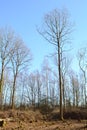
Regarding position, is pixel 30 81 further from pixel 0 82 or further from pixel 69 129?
pixel 69 129

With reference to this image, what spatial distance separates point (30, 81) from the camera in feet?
170

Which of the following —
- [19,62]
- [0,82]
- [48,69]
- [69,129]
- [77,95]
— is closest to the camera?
[69,129]

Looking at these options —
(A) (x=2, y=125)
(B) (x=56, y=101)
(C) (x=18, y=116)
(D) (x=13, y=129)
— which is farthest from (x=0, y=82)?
(B) (x=56, y=101)

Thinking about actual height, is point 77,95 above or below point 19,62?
below

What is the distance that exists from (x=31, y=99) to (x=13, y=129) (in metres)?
36.8

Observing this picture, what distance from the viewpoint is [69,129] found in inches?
490

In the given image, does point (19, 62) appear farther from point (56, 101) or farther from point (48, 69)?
point (56, 101)

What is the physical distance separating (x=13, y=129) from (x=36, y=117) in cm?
1110

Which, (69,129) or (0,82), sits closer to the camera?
(69,129)

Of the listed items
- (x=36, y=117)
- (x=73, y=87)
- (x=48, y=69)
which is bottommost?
(x=36, y=117)

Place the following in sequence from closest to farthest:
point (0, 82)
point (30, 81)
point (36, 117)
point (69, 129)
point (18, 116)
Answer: point (69, 129), point (18, 116), point (36, 117), point (0, 82), point (30, 81)

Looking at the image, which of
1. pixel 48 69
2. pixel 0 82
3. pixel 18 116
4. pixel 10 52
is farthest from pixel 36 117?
pixel 48 69

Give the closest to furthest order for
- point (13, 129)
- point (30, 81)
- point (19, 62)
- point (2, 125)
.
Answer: point (13, 129)
point (2, 125)
point (19, 62)
point (30, 81)

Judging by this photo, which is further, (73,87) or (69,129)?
(73,87)
